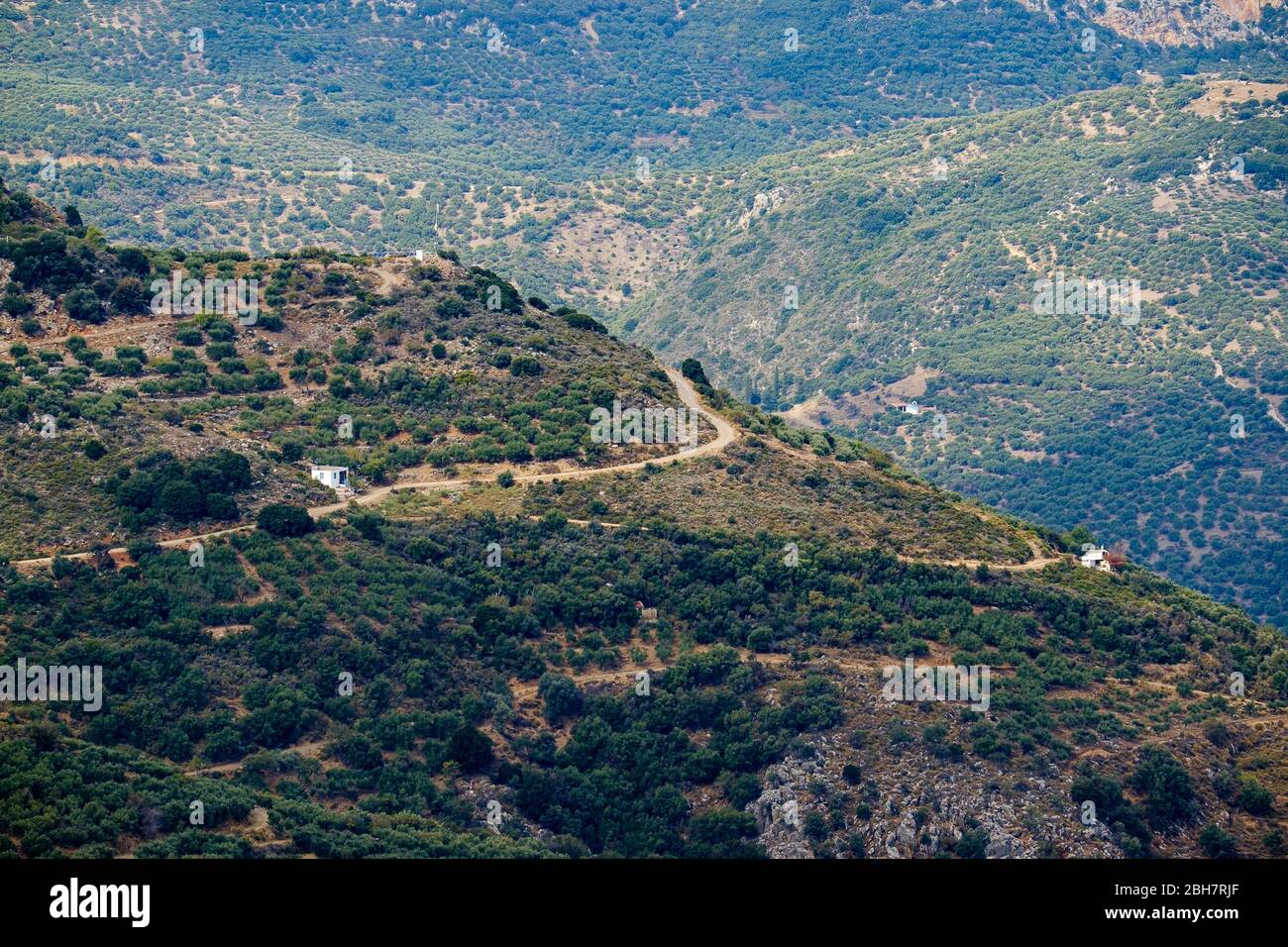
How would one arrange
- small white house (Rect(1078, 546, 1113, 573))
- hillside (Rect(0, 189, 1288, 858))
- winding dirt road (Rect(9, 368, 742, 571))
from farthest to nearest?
small white house (Rect(1078, 546, 1113, 573)), winding dirt road (Rect(9, 368, 742, 571)), hillside (Rect(0, 189, 1288, 858))

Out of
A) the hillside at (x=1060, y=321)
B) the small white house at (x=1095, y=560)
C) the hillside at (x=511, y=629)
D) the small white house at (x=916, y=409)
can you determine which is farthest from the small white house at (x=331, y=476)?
the small white house at (x=916, y=409)

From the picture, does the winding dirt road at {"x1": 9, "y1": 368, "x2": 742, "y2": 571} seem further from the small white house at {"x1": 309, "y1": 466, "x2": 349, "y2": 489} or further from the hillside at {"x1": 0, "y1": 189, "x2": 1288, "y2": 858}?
the small white house at {"x1": 309, "y1": 466, "x2": 349, "y2": 489}

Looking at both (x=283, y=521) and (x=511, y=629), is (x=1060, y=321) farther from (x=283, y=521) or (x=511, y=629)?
(x=283, y=521)

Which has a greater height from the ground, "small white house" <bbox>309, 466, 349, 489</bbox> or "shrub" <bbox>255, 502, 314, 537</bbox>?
"small white house" <bbox>309, 466, 349, 489</bbox>

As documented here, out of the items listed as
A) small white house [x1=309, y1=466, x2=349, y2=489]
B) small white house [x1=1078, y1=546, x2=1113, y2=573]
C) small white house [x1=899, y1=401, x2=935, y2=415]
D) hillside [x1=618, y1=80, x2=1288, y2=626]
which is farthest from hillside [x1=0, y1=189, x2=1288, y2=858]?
small white house [x1=899, y1=401, x2=935, y2=415]

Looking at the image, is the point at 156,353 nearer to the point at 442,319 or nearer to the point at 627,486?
the point at 442,319

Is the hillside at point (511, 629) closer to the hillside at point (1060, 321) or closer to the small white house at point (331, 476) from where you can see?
the small white house at point (331, 476)
